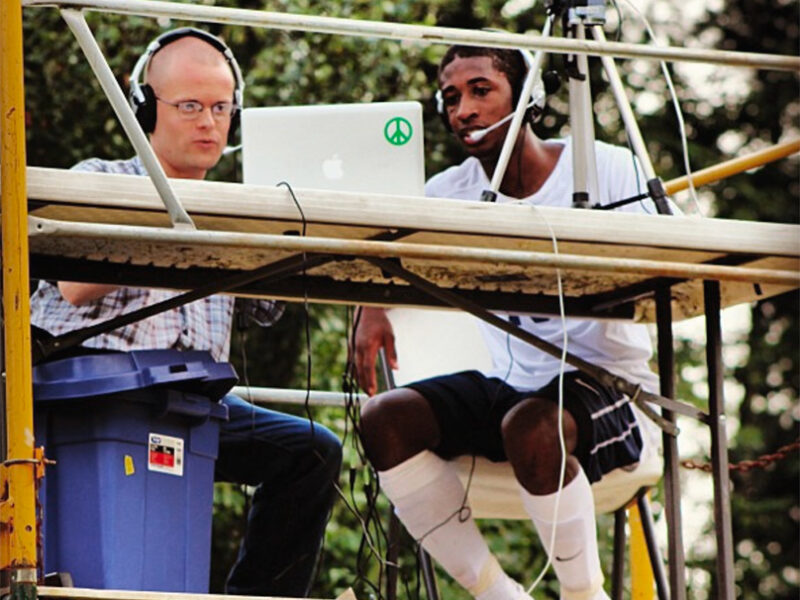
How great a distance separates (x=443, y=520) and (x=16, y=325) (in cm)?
143

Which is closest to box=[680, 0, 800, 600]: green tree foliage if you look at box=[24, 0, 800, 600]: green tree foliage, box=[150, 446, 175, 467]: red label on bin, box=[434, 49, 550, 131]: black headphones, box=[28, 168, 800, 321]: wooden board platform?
box=[24, 0, 800, 600]: green tree foliage

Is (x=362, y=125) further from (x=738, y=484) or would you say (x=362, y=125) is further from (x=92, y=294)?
(x=738, y=484)

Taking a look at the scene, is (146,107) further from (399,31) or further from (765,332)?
(765,332)

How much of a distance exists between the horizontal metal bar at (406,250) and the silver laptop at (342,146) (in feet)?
0.82

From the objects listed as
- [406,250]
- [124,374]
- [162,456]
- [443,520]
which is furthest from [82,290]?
[443,520]

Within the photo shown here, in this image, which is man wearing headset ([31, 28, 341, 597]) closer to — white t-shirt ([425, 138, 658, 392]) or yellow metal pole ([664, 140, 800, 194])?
white t-shirt ([425, 138, 658, 392])

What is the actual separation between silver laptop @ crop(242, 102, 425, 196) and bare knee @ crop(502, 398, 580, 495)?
0.63m

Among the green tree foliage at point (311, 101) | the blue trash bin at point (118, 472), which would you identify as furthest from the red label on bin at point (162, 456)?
the green tree foliage at point (311, 101)

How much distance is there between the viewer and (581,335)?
4.21m

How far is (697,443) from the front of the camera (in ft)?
35.0

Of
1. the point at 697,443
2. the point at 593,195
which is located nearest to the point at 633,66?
the point at 697,443

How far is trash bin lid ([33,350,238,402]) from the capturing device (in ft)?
11.2

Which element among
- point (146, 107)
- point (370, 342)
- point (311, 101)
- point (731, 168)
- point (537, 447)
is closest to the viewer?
point (537, 447)

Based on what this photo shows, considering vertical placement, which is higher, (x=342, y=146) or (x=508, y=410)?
(x=342, y=146)
